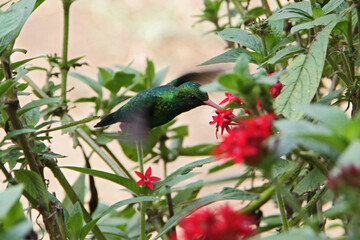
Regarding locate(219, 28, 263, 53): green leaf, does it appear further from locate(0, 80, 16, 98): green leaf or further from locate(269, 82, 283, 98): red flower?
locate(0, 80, 16, 98): green leaf

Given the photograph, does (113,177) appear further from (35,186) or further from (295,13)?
(295,13)

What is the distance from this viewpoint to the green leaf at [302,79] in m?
0.81

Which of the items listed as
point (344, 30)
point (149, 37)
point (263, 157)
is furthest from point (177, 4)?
point (263, 157)

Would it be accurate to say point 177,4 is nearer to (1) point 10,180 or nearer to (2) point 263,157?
(1) point 10,180

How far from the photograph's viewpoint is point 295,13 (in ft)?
3.22

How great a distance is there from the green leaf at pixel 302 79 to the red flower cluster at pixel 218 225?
0.29 meters

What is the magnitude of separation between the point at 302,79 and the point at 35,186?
43 cm

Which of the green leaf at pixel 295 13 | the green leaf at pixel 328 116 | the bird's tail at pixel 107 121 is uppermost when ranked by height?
the green leaf at pixel 295 13

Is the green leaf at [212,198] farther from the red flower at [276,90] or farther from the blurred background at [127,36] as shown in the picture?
the blurred background at [127,36]

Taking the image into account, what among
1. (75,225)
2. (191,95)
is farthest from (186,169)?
(191,95)

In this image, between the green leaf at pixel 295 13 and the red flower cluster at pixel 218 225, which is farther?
the green leaf at pixel 295 13

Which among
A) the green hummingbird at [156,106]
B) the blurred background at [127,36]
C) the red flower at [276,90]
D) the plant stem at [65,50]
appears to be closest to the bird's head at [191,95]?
the green hummingbird at [156,106]

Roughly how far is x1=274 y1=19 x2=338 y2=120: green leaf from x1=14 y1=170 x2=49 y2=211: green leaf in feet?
1.23

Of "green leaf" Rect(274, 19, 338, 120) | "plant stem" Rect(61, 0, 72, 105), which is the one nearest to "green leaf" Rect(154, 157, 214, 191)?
"green leaf" Rect(274, 19, 338, 120)
